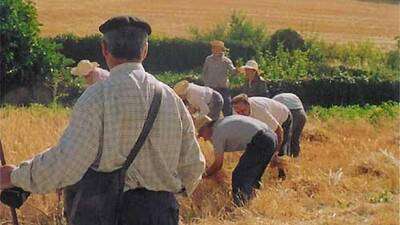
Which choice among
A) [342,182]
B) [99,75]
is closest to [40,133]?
[99,75]

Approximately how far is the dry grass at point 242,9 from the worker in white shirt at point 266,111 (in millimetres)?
20595

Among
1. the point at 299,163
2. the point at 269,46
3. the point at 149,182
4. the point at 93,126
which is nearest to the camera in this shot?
the point at 93,126

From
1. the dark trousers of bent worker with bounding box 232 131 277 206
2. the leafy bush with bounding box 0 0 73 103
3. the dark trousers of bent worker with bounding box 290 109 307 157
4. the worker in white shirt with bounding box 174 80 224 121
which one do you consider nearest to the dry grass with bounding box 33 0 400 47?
the leafy bush with bounding box 0 0 73 103

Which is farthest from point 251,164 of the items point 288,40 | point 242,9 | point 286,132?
point 242,9

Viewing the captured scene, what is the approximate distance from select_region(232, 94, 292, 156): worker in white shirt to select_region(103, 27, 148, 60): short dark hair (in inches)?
165

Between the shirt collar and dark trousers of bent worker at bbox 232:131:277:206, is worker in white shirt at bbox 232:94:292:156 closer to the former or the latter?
dark trousers of bent worker at bbox 232:131:277:206

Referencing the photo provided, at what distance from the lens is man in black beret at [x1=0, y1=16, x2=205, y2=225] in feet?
11.7

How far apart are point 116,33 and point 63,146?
0.60m

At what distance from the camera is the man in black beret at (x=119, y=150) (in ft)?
11.7

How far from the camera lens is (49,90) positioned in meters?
17.5

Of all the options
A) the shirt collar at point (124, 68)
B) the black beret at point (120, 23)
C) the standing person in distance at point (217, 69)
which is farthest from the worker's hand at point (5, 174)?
the standing person in distance at point (217, 69)

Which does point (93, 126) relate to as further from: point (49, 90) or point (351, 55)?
point (351, 55)

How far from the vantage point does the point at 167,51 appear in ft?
78.8

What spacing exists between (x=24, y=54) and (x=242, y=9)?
23.0m
